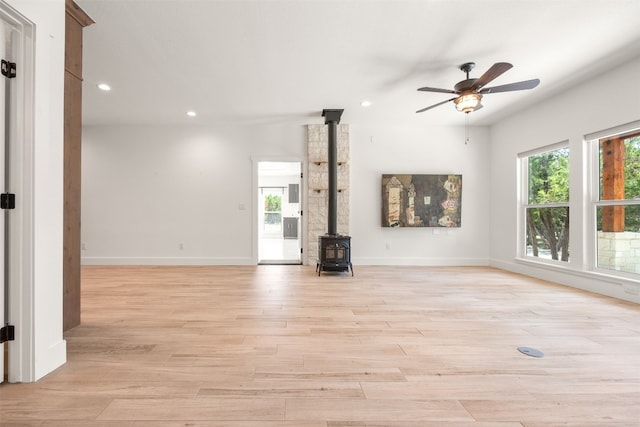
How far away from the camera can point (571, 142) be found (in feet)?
13.2

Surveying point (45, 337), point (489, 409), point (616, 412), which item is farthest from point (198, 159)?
point (616, 412)

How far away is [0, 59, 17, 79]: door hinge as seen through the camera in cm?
155

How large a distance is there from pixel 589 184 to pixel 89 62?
6348mm

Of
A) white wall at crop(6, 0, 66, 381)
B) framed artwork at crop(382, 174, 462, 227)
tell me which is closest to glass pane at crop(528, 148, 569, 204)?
framed artwork at crop(382, 174, 462, 227)

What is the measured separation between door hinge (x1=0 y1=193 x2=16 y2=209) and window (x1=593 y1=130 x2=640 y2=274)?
18.1 ft

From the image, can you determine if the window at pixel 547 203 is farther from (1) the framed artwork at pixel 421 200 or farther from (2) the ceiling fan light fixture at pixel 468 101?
(2) the ceiling fan light fixture at pixel 468 101

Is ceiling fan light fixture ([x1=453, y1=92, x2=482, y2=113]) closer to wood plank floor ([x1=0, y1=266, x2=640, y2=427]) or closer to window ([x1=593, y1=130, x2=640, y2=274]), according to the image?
window ([x1=593, y1=130, x2=640, y2=274])

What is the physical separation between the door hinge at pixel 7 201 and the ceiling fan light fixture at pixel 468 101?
3916mm

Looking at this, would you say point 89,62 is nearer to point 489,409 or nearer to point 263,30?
point 263,30

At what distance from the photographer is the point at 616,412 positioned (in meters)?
1.40

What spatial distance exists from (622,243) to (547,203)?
3.89ft

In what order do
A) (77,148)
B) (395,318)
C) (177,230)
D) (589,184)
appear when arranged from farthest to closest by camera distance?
(177,230), (589,184), (395,318), (77,148)

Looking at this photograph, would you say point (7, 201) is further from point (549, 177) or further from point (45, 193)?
point (549, 177)

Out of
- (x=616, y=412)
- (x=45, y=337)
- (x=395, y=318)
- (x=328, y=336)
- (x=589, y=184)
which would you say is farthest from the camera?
(x=589, y=184)
